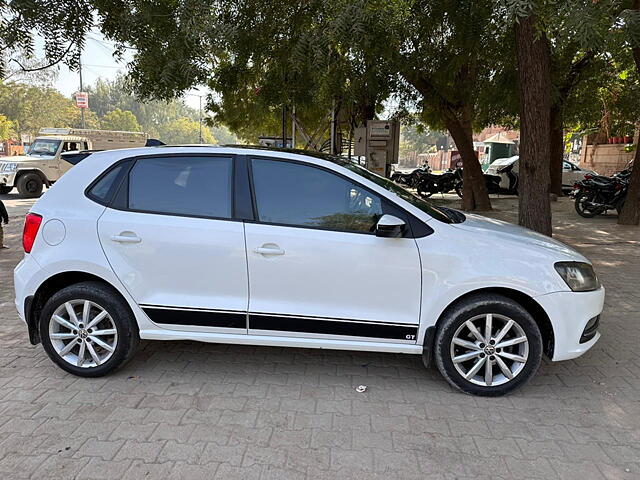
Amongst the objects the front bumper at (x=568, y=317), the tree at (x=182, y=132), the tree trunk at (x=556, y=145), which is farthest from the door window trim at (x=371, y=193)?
the tree at (x=182, y=132)

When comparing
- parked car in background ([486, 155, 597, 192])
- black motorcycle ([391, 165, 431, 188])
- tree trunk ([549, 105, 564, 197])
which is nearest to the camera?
tree trunk ([549, 105, 564, 197])

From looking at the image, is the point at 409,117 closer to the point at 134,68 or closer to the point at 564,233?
the point at 564,233

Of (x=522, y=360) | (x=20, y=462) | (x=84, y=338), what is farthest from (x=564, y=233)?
(x=20, y=462)

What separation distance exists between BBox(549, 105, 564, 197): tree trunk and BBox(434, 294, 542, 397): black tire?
12.5 meters

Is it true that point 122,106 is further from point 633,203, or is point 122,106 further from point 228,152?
point 228,152

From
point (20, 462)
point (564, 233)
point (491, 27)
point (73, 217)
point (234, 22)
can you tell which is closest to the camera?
point (20, 462)

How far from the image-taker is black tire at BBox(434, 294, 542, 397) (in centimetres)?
322

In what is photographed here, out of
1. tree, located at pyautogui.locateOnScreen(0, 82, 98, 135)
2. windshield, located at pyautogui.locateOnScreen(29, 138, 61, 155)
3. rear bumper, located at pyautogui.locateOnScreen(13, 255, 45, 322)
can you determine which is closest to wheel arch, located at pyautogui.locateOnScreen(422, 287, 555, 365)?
rear bumper, located at pyautogui.locateOnScreen(13, 255, 45, 322)

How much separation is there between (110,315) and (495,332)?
270 cm

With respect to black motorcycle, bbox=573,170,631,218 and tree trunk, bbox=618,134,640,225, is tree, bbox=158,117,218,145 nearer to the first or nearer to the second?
black motorcycle, bbox=573,170,631,218

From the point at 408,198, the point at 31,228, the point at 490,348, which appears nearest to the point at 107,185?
the point at 31,228

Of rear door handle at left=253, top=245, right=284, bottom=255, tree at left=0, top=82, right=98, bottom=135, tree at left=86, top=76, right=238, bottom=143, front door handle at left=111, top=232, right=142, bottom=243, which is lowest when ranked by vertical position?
rear door handle at left=253, top=245, right=284, bottom=255

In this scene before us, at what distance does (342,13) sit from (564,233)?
7774 millimetres

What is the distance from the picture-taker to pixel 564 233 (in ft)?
33.6
